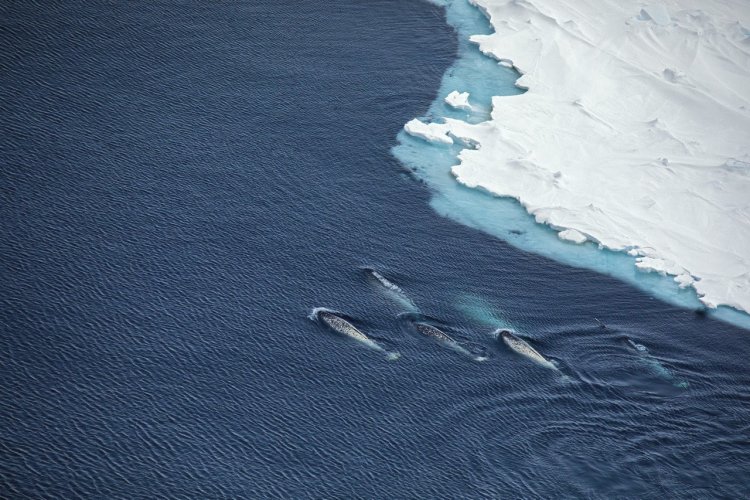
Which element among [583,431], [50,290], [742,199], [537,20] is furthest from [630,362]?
[537,20]

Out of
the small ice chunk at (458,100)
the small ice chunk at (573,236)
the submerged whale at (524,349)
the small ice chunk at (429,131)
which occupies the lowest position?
the submerged whale at (524,349)

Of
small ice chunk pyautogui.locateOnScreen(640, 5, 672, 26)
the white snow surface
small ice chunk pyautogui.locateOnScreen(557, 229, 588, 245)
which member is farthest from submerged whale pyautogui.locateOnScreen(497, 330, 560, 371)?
small ice chunk pyautogui.locateOnScreen(640, 5, 672, 26)

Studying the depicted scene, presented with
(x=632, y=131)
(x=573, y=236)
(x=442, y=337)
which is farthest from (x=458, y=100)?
(x=442, y=337)

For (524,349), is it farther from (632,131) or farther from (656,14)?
(656,14)

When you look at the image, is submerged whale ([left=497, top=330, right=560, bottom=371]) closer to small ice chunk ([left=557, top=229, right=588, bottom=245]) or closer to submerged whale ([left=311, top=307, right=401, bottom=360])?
submerged whale ([left=311, top=307, right=401, bottom=360])

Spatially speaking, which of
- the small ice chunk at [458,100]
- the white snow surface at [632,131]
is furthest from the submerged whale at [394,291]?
the small ice chunk at [458,100]

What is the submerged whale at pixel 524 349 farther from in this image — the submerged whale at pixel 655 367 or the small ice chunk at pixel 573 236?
the small ice chunk at pixel 573 236

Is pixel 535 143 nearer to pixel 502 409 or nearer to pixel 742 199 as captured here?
pixel 742 199
